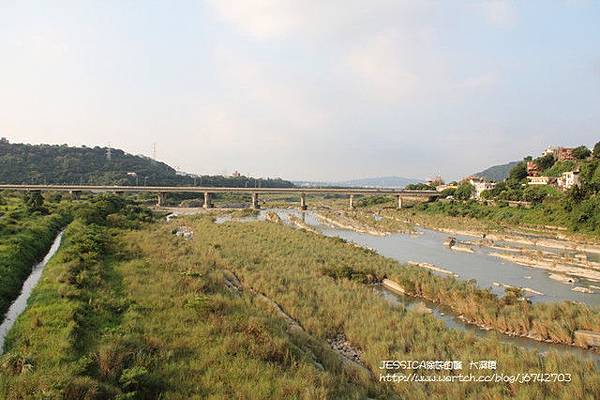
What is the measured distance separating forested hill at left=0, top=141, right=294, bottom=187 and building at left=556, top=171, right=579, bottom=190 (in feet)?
413

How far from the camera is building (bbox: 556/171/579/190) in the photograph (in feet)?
271

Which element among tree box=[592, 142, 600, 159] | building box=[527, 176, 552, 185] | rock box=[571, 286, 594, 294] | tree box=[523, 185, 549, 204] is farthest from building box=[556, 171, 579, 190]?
rock box=[571, 286, 594, 294]

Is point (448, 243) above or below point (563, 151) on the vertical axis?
below

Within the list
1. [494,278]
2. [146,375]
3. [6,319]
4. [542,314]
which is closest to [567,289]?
[494,278]

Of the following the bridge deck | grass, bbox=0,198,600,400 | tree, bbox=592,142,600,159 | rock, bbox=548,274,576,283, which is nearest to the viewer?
grass, bbox=0,198,600,400

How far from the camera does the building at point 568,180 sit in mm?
82750

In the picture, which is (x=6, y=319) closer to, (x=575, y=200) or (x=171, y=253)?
(x=171, y=253)

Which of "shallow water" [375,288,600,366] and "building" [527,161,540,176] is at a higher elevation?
"building" [527,161,540,176]

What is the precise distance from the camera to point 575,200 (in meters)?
65.1

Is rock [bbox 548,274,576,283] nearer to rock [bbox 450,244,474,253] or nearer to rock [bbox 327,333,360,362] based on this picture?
rock [bbox 450,244,474,253]

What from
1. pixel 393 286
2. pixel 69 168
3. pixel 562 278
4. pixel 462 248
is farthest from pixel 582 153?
pixel 69 168

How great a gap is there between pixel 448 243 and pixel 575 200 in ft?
95.1

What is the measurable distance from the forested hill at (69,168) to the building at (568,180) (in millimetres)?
125883

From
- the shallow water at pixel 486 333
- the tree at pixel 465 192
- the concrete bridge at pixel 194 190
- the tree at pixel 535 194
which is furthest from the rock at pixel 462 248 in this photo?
the concrete bridge at pixel 194 190
